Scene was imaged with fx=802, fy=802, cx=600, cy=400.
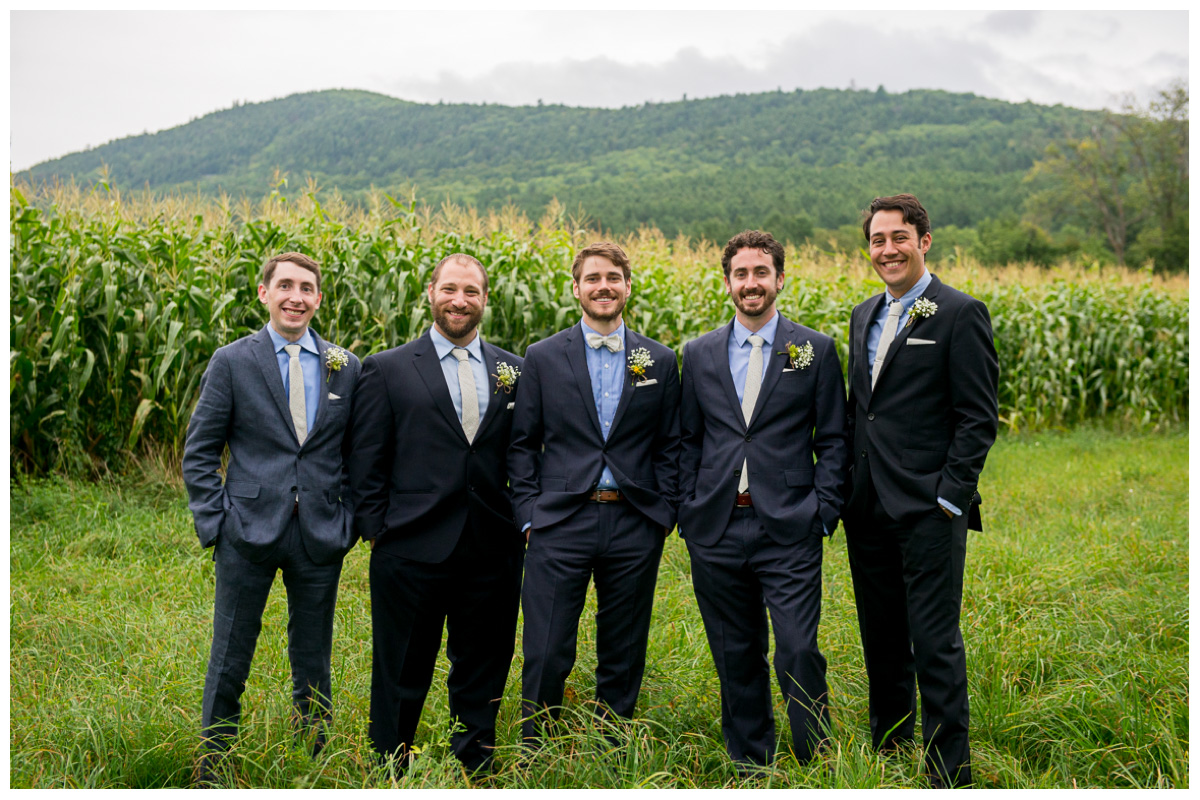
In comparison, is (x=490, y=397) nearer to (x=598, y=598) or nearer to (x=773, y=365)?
(x=598, y=598)

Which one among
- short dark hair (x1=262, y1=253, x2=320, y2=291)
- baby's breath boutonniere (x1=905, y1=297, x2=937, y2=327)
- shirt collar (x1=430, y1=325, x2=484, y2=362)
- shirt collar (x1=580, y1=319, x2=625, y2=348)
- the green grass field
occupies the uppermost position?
short dark hair (x1=262, y1=253, x2=320, y2=291)

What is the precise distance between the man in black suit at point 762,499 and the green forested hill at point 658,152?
30.4 m

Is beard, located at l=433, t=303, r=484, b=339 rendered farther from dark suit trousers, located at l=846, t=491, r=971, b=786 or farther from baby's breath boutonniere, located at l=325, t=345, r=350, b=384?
dark suit trousers, located at l=846, t=491, r=971, b=786

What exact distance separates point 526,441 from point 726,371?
93cm

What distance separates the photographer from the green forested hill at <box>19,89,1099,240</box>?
155 feet

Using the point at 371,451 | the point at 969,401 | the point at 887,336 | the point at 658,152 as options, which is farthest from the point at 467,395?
the point at 658,152

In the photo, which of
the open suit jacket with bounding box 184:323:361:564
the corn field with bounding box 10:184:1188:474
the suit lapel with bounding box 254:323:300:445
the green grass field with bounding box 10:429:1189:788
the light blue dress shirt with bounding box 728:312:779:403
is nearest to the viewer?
the green grass field with bounding box 10:429:1189:788

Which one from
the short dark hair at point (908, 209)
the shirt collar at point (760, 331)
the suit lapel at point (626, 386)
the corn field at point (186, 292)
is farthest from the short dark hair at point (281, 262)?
the corn field at point (186, 292)

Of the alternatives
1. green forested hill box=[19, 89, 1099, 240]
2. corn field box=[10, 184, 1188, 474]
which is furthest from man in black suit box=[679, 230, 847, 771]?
green forested hill box=[19, 89, 1099, 240]

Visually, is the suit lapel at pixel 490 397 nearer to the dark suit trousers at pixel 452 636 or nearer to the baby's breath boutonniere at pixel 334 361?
the dark suit trousers at pixel 452 636

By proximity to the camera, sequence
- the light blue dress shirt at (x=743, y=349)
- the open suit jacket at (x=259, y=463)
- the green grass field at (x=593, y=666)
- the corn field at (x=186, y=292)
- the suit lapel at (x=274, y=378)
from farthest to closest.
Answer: the corn field at (x=186, y=292) < the light blue dress shirt at (x=743, y=349) < the suit lapel at (x=274, y=378) < the open suit jacket at (x=259, y=463) < the green grass field at (x=593, y=666)

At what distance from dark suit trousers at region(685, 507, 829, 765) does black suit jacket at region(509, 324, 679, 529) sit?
330 mm

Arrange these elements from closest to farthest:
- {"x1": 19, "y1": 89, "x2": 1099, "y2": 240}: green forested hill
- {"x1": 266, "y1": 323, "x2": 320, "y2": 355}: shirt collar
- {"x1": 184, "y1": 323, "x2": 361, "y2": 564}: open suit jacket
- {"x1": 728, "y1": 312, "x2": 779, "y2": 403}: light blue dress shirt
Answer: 1. {"x1": 184, "y1": 323, "x2": 361, "y2": 564}: open suit jacket
2. {"x1": 266, "y1": 323, "x2": 320, "y2": 355}: shirt collar
3. {"x1": 728, "y1": 312, "x2": 779, "y2": 403}: light blue dress shirt
4. {"x1": 19, "y1": 89, "x2": 1099, "y2": 240}: green forested hill

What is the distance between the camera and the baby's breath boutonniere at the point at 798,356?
342 cm
